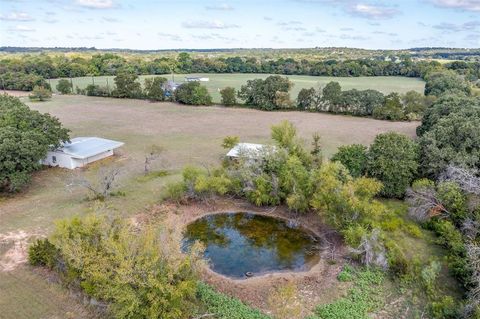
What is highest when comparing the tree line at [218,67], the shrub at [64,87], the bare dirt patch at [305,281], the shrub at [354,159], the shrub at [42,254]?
the tree line at [218,67]

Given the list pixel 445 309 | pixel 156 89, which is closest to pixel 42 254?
pixel 445 309

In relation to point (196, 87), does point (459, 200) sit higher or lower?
lower

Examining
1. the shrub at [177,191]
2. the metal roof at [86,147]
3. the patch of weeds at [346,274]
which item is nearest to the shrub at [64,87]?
the metal roof at [86,147]

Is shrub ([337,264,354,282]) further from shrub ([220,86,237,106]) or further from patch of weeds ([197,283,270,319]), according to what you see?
shrub ([220,86,237,106])

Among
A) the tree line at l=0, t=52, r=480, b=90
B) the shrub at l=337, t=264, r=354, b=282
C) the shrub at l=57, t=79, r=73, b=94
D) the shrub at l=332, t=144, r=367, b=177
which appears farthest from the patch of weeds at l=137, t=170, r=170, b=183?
the tree line at l=0, t=52, r=480, b=90

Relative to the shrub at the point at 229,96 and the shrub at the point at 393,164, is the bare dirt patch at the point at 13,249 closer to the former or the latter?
the shrub at the point at 393,164

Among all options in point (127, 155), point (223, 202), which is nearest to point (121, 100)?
point (127, 155)

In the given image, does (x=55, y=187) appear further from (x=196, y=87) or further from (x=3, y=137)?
(x=196, y=87)
